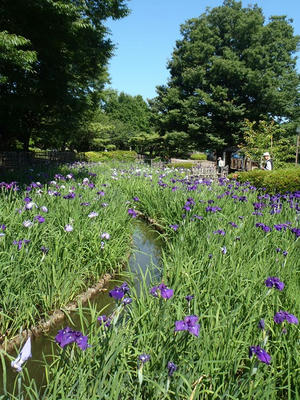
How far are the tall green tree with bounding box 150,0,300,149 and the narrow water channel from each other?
2000 centimetres

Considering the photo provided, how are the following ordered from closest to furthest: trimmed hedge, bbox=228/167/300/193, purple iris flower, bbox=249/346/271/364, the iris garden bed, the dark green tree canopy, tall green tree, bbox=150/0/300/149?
purple iris flower, bbox=249/346/271/364 < the iris garden bed < trimmed hedge, bbox=228/167/300/193 < tall green tree, bbox=150/0/300/149 < the dark green tree canopy

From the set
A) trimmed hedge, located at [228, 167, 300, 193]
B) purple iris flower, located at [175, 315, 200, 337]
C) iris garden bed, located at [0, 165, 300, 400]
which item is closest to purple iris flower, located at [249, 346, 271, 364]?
iris garden bed, located at [0, 165, 300, 400]

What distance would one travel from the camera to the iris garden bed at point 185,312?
1.54m

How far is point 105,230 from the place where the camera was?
4039 mm

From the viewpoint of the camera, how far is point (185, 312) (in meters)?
2.22

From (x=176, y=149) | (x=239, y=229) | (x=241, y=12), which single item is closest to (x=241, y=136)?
(x=176, y=149)

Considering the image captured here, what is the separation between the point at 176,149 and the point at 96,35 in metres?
20.2

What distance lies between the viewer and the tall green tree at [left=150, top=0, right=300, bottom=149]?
24016mm

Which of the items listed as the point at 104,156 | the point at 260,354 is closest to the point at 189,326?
the point at 260,354

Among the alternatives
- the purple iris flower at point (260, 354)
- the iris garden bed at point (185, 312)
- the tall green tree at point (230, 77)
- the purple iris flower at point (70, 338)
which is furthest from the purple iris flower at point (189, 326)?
the tall green tree at point (230, 77)

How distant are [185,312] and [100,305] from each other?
1.51 metres

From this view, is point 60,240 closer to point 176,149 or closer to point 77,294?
point 77,294

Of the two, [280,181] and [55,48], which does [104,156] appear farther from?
[280,181]

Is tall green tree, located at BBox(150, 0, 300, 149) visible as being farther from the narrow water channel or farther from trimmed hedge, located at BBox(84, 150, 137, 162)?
the narrow water channel
